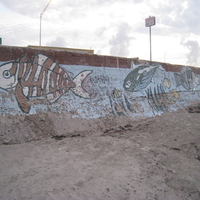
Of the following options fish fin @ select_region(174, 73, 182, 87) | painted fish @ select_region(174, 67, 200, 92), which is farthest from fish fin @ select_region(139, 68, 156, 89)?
painted fish @ select_region(174, 67, 200, 92)

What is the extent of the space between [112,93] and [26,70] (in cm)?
327

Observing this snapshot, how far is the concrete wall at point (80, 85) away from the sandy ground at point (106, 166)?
1.12 meters

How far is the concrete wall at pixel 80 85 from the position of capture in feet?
20.6

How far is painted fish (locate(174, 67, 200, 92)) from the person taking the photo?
12.2 meters

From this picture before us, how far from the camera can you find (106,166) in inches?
177

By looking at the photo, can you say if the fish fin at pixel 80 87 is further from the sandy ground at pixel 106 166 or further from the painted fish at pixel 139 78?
the painted fish at pixel 139 78

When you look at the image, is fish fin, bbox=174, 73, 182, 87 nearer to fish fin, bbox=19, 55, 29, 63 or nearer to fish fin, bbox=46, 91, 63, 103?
fish fin, bbox=46, 91, 63, 103

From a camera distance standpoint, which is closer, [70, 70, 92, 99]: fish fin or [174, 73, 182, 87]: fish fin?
[70, 70, 92, 99]: fish fin

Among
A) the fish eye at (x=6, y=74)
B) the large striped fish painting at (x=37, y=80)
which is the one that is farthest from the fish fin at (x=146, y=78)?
the fish eye at (x=6, y=74)

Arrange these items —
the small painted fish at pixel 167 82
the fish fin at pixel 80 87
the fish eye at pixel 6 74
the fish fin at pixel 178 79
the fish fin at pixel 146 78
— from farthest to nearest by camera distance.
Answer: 1. the fish fin at pixel 178 79
2. the small painted fish at pixel 167 82
3. the fish fin at pixel 146 78
4. the fish fin at pixel 80 87
5. the fish eye at pixel 6 74

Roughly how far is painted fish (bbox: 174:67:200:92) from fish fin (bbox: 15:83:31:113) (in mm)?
8361

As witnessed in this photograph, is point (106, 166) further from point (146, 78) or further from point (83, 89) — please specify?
point (146, 78)

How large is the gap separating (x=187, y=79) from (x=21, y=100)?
9.94 m

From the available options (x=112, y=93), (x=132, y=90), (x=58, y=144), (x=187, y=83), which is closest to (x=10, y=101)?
(x=58, y=144)
